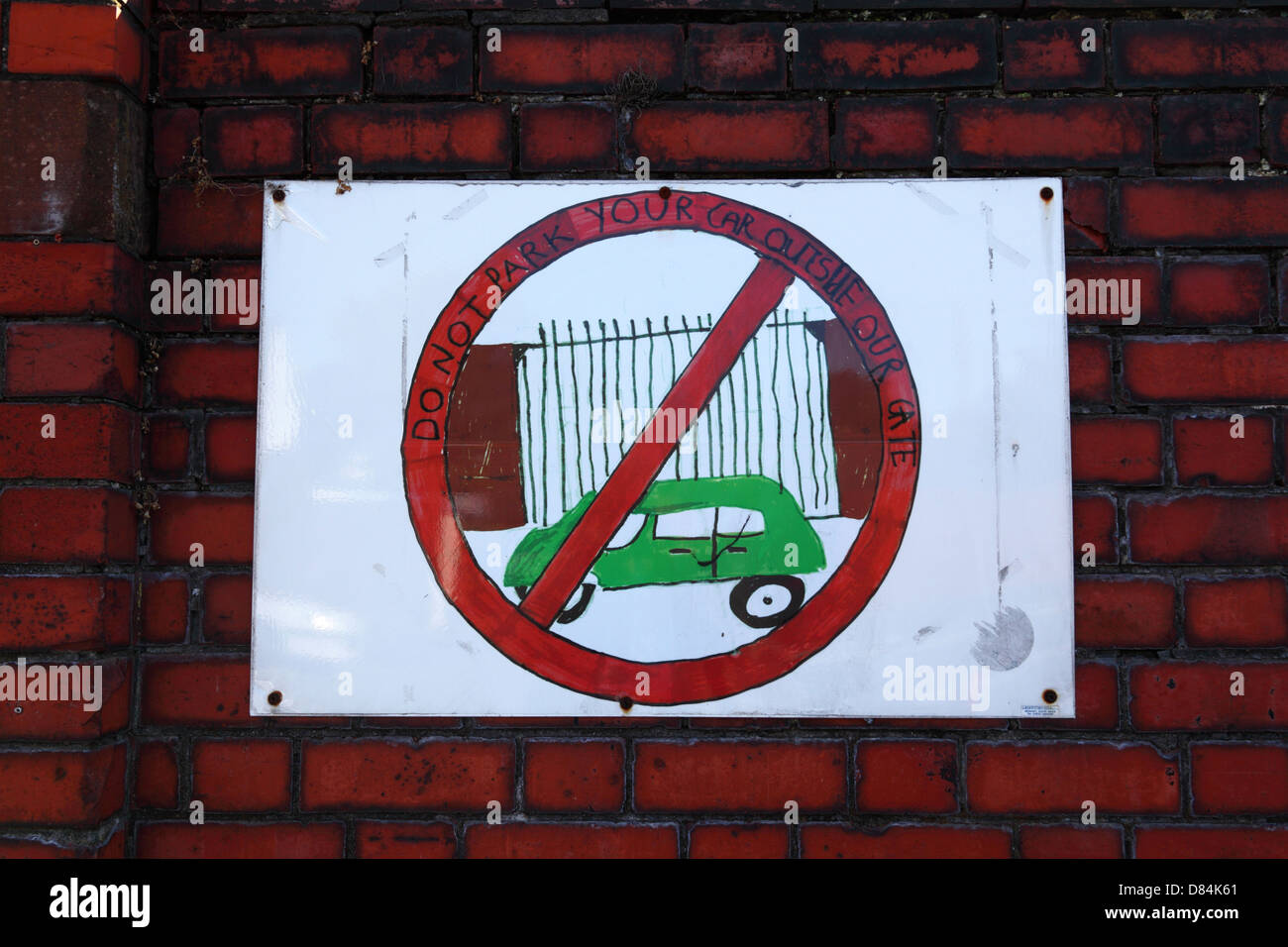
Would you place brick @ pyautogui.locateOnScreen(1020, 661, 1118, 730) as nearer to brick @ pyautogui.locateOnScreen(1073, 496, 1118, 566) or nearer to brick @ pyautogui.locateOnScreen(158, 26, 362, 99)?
brick @ pyautogui.locateOnScreen(1073, 496, 1118, 566)

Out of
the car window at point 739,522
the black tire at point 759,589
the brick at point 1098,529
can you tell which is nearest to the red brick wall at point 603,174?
the brick at point 1098,529

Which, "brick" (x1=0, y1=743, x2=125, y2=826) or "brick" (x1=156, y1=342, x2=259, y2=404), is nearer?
"brick" (x1=0, y1=743, x2=125, y2=826)

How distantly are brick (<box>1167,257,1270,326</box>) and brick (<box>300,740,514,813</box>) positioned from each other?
1.06m

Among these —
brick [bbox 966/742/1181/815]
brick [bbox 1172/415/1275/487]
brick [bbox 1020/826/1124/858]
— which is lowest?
brick [bbox 1020/826/1124/858]

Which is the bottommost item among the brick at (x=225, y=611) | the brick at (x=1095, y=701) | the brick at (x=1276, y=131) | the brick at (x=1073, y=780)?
the brick at (x=1073, y=780)

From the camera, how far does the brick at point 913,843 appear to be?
1.04 meters

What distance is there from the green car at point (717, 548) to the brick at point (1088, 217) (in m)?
0.52

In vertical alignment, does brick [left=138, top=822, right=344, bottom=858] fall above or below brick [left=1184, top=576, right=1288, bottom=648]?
below

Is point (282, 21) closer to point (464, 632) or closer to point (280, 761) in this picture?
point (464, 632)

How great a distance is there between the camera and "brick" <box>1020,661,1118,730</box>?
3.44 feet

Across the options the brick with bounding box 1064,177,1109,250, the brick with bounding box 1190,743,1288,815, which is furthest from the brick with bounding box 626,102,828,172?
the brick with bounding box 1190,743,1288,815

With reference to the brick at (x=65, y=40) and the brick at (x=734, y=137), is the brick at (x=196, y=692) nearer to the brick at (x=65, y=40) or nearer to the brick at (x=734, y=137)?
the brick at (x=65, y=40)

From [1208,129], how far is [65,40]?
4.84 ft
